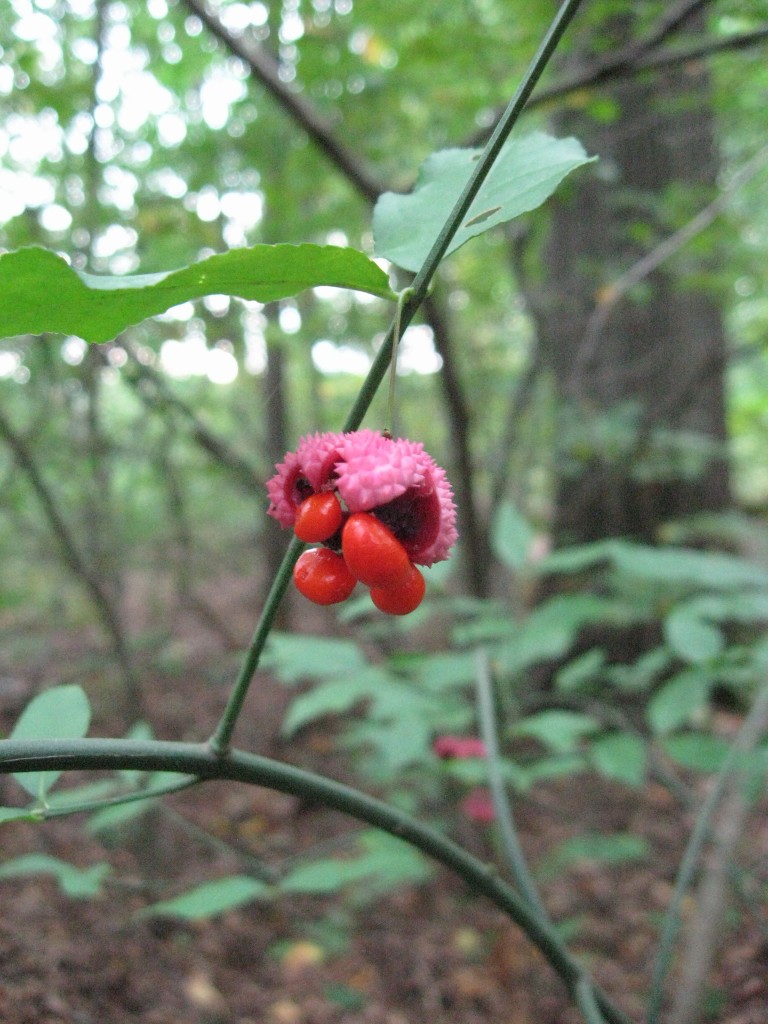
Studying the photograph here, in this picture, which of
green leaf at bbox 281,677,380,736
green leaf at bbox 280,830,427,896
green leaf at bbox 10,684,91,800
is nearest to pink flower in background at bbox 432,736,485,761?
green leaf at bbox 280,830,427,896

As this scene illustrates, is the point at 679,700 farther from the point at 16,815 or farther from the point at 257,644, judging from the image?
the point at 16,815

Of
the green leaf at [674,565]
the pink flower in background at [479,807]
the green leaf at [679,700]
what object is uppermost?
the green leaf at [674,565]

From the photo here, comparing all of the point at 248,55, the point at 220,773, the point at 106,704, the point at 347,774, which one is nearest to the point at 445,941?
the point at 347,774

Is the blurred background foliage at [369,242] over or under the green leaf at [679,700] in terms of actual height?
over

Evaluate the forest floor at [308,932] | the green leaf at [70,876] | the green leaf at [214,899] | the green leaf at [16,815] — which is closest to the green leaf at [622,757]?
the forest floor at [308,932]

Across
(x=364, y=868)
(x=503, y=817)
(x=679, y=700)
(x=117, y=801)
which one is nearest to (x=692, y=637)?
(x=679, y=700)

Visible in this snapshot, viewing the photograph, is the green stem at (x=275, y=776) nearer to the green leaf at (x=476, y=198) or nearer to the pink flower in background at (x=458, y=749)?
the green leaf at (x=476, y=198)
